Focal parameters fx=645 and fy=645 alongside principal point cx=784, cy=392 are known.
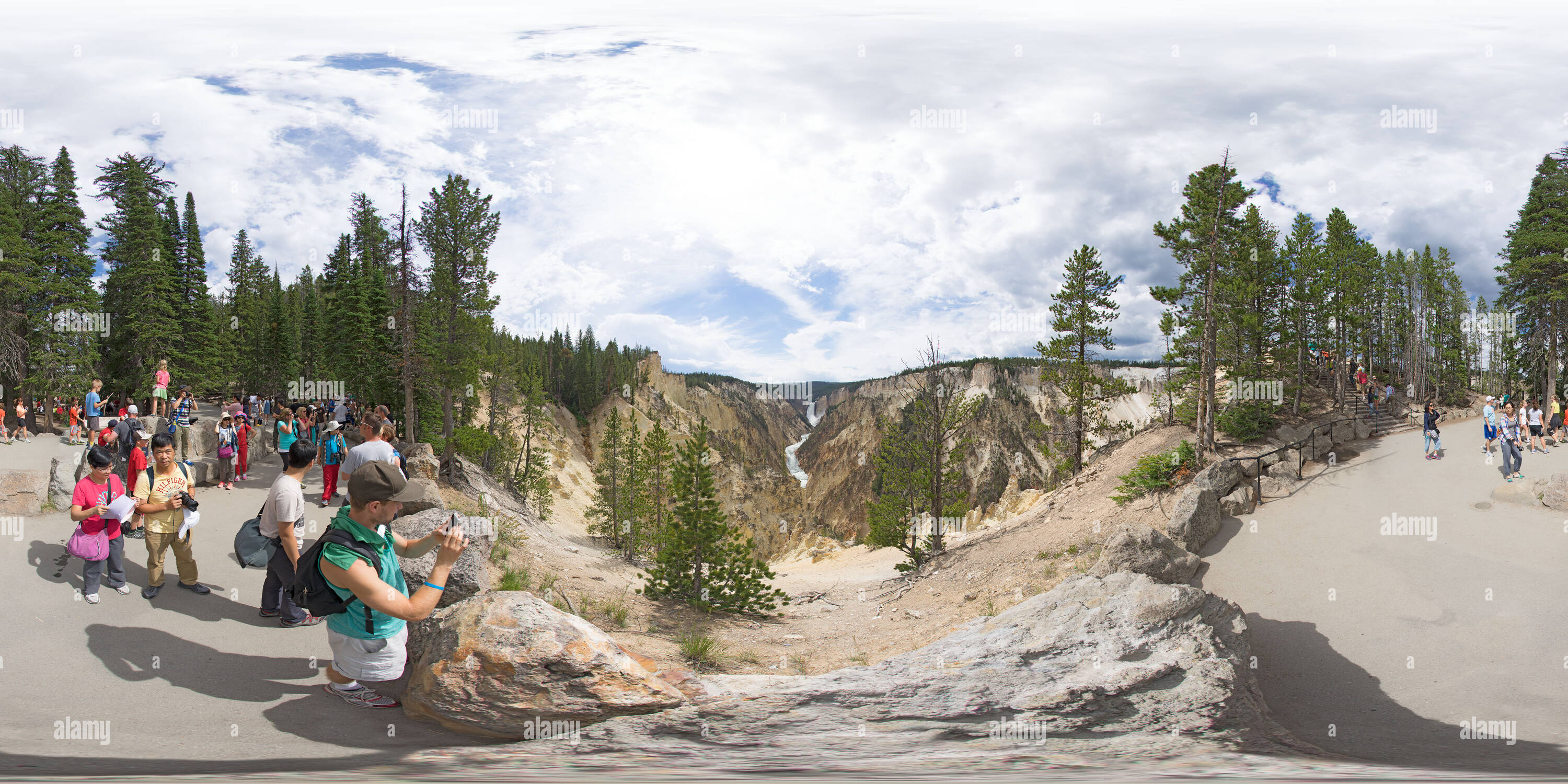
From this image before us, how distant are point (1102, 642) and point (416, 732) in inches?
246

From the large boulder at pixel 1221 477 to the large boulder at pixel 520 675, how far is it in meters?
13.3

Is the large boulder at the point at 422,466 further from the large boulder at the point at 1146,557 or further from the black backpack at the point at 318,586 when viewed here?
the large boulder at the point at 1146,557

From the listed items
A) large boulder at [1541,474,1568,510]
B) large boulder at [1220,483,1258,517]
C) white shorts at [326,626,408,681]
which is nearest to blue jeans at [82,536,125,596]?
white shorts at [326,626,408,681]

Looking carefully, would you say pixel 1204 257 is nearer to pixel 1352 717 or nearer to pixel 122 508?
Result: pixel 1352 717

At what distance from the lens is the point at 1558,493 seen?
11648 millimetres

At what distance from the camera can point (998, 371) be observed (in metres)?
109

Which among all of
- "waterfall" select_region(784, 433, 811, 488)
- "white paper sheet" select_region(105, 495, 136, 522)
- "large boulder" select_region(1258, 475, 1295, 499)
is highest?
"white paper sheet" select_region(105, 495, 136, 522)

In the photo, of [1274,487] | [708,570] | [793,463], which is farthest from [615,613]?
[793,463]

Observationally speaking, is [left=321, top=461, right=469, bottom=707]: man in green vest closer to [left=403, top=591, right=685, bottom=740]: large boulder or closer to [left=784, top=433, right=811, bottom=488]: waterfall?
[left=403, top=591, right=685, bottom=740]: large boulder

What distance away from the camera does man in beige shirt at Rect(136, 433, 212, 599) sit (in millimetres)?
6797

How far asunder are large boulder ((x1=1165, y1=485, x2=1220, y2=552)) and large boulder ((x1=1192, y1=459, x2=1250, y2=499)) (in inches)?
28.6

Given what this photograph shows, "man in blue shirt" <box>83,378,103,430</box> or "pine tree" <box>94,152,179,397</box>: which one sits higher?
"pine tree" <box>94,152,179,397</box>

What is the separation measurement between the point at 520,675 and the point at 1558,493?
17.4 m

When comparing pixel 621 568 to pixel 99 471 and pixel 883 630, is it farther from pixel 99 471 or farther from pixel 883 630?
pixel 99 471
